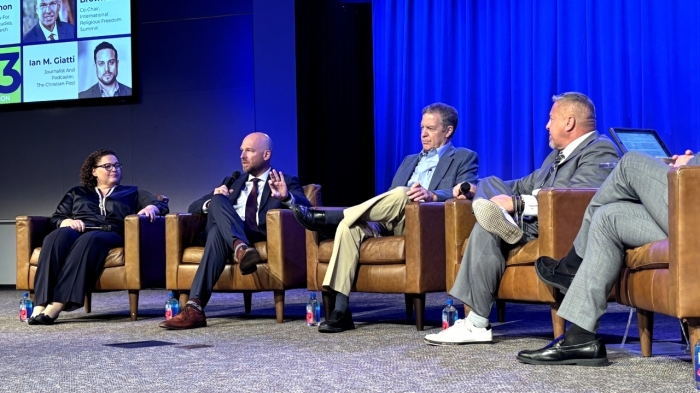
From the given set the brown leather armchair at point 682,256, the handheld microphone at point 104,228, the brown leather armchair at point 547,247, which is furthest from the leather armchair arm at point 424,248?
the handheld microphone at point 104,228

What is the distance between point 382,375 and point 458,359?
0.47 m

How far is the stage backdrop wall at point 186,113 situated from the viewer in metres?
7.70

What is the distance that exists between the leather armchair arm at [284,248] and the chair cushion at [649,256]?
7.14 feet

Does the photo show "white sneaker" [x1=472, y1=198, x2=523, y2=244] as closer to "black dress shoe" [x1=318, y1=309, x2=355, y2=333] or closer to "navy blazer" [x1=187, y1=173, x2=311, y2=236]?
"black dress shoe" [x1=318, y1=309, x2=355, y2=333]

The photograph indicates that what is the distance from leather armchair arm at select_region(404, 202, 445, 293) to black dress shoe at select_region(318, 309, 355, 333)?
1.06ft

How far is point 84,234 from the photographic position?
5445 mm

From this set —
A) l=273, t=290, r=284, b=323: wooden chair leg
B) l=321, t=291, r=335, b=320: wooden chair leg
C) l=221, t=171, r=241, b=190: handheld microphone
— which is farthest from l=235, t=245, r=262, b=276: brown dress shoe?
l=221, t=171, r=241, b=190: handheld microphone

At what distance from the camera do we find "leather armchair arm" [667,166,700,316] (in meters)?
2.79

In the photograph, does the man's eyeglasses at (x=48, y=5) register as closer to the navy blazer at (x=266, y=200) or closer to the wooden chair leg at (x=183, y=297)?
the navy blazer at (x=266, y=200)

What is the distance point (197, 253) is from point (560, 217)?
223 cm

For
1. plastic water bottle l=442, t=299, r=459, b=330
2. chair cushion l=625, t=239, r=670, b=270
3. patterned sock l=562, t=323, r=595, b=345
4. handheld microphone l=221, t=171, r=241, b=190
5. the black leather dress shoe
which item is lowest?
plastic water bottle l=442, t=299, r=459, b=330

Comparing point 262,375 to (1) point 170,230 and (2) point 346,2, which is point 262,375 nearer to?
(1) point 170,230

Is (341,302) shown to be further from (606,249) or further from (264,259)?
(606,249)

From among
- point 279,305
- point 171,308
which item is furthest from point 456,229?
point 171,308
